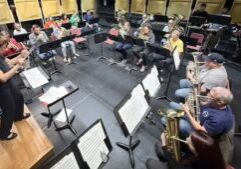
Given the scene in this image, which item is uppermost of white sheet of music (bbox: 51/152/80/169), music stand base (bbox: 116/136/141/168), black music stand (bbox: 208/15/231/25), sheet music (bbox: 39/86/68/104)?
black music stand (bbox: 208/15/231/25)

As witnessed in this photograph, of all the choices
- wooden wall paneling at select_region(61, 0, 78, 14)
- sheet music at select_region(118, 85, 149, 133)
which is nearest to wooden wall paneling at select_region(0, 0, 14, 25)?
wooden wall paneling at select_region(61, 0, 78, 14)

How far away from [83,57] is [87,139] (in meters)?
5.47

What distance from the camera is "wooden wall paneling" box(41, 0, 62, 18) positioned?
345 inches

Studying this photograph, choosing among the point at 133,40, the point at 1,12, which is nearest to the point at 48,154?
the point at 133,40

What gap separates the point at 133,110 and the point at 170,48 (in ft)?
10.7

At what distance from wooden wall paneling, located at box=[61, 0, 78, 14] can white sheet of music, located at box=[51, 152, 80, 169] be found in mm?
9912

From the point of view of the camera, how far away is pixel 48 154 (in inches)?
109

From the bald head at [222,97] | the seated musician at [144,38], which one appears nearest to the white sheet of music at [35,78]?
the bald head at [222,97]

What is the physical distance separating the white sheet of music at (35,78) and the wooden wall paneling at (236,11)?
25.6ft

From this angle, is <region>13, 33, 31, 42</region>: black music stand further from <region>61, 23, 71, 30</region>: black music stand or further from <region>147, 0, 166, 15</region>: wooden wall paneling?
<region>147, 0, 166, 15</region>: wooden wall paneling

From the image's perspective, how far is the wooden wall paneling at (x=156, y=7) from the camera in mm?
8827

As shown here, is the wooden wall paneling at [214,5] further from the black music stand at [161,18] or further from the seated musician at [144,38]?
the seated musician at [144,38]

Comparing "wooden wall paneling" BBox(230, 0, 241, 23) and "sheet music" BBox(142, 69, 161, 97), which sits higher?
"wooden wall paneling" BBox(230, 0, 241, 23)

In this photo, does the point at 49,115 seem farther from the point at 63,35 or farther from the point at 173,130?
the point at 63,35
